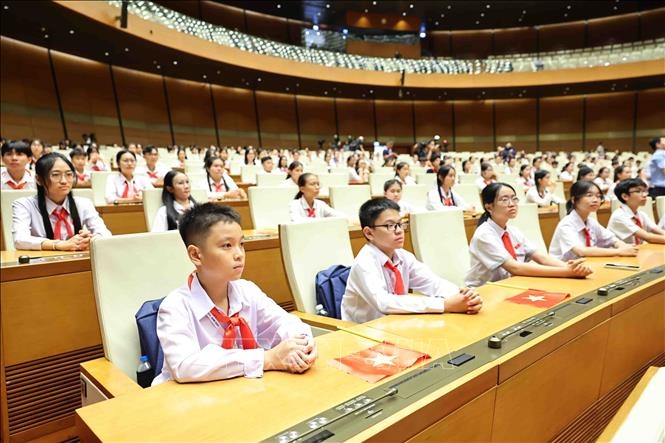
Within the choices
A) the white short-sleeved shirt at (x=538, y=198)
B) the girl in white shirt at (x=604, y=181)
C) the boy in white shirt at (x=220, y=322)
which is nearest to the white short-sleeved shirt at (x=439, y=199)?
the white short-sleeved shirt at (x=538, y=198)

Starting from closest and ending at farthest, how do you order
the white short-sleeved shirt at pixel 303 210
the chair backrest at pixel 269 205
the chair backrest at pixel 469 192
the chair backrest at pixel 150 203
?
the chair backrest at pixel 150 203, the white short-sleeved shirt at pixel 303 210, the chair backrest at pixel 269 205, the chair backrest at pixel 469 192

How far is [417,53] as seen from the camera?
19469 millimetres

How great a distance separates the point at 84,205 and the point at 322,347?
208 centimetres

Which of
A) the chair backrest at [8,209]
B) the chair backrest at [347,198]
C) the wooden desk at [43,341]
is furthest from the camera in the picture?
the chair backrest at [347,198]

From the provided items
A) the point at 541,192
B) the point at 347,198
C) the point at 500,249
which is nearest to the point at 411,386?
the point at 500,249

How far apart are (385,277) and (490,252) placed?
76cm

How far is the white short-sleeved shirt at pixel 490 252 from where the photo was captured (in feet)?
7.79

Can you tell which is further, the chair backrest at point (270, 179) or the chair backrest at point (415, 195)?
the chair backrest at point (270, 179)

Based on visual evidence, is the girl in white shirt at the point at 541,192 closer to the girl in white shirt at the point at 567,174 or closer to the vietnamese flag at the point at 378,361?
the girl in white shirt at the point at 567,174

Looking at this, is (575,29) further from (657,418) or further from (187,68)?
(657,418)

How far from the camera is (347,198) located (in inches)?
167

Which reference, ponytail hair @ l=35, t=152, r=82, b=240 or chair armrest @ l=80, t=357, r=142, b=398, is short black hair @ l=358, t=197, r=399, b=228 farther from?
ponytail hair @ l=35, t=152, r=82, b=240

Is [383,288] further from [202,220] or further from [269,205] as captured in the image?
[269,205]

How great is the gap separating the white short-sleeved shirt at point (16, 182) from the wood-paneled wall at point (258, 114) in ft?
27.0
